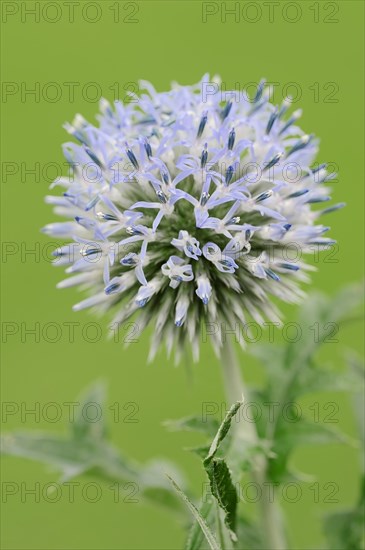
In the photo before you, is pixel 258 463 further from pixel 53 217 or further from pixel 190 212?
pixel 53 217

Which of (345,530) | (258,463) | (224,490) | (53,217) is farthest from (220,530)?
(53,217)

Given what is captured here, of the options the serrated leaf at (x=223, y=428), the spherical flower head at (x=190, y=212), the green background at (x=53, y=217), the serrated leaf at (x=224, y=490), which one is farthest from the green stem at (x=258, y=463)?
the green background at (x=53, y=217)

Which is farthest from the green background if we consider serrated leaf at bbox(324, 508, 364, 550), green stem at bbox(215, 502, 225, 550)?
green stem at bbox(215, 502, 225, 550)

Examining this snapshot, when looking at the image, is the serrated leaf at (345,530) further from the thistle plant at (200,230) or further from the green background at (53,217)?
the green background at (53,217)

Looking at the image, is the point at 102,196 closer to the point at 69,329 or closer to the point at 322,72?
the point at 69,329

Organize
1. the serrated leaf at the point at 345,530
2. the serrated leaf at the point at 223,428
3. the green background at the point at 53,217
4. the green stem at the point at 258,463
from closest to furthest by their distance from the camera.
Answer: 1. the serrated leaf at the point at 223,428
2. the green stem at the point at 258,463
3. the serrated leaf at the point at 345,530
4. the green background at the point at 53,217

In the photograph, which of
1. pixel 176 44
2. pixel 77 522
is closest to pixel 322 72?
pixel 176 44
